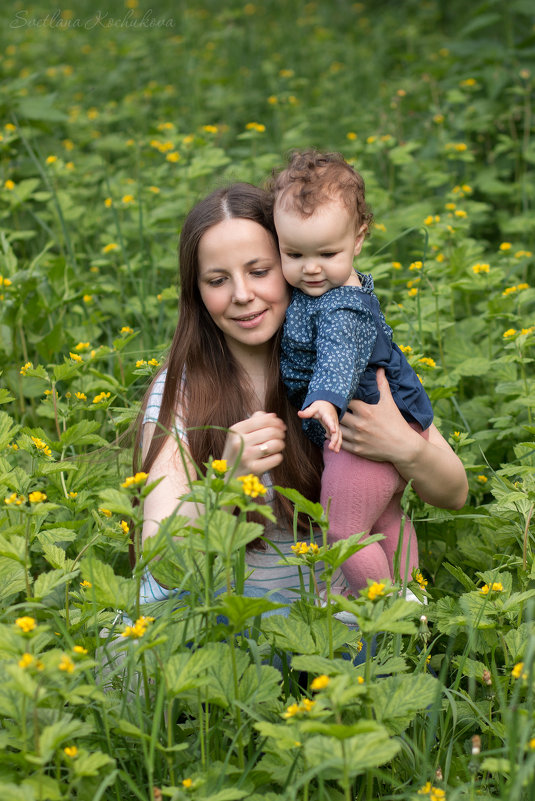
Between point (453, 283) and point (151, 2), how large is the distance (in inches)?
303

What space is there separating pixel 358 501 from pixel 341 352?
0.39 meters

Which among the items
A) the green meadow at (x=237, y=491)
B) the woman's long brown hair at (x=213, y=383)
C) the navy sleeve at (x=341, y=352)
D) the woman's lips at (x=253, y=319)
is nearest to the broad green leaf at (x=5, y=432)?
the green meadow at (x=237, y=491)

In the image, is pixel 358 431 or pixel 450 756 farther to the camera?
pixel 358 431

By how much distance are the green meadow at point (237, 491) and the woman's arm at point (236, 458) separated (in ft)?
0.33

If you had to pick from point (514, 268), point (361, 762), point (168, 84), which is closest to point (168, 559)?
point (361, 762)

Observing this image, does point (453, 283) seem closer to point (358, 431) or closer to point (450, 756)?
point (358, 431)

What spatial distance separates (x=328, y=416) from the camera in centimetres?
179

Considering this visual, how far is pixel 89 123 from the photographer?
5.39m

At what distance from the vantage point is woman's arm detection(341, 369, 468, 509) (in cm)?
209

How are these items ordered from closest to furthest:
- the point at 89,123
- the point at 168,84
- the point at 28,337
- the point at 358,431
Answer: the point at 358,431, the point at 28,337, the point at 89,123, the point at 168,84

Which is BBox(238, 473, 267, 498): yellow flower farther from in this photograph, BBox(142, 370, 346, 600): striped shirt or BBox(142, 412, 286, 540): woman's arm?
BBox(142, 370, 346, 600): striped shirt

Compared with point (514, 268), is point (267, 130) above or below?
above

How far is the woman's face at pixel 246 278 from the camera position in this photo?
2234 millimetres

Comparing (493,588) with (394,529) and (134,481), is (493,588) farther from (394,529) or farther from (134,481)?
(134,481)
